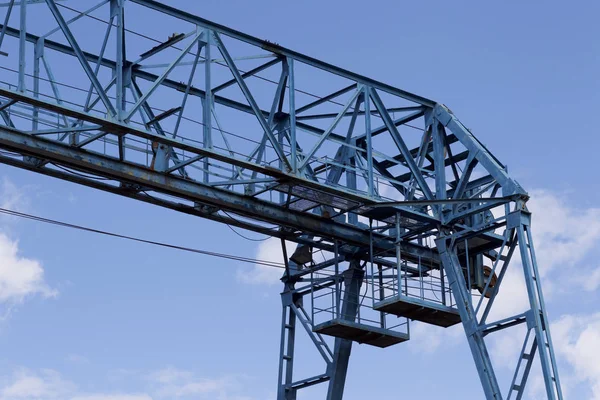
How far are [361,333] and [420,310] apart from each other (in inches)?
77.7

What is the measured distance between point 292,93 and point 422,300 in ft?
21.0

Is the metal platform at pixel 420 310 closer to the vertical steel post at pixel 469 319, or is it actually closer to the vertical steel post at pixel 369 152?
the vertical steel post at pixel 469 319

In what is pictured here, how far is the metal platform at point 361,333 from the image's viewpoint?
114 ft

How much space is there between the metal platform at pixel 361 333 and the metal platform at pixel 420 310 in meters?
1.09

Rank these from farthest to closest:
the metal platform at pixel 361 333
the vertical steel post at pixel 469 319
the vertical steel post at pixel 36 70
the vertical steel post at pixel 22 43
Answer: the metal platform at pixel 361 333 < the vertical steel post at pixel 469 319 < the vertical steel post at pixel 36 70 < the vertical steel post at pixel 22 43

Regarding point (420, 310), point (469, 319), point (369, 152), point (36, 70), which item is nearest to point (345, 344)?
point (420, 310)

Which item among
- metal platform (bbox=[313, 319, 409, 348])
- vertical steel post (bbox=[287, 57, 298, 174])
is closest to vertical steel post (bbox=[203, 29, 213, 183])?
vertical steel post (bbox=[287, 57, 298, 174])

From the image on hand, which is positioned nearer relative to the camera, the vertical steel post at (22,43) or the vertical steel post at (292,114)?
the vertical steel post at (22,43)

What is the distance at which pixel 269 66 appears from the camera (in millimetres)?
34031

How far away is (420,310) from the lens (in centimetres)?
3447

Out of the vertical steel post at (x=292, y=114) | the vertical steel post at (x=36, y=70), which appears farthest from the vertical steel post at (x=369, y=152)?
the vertical steel post at (x=36, y=70)

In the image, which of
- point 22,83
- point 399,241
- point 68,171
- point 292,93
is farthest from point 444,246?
point 22,83

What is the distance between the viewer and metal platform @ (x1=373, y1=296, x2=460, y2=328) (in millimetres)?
33844

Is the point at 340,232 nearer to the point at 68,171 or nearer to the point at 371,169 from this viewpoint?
the point at 371,169
